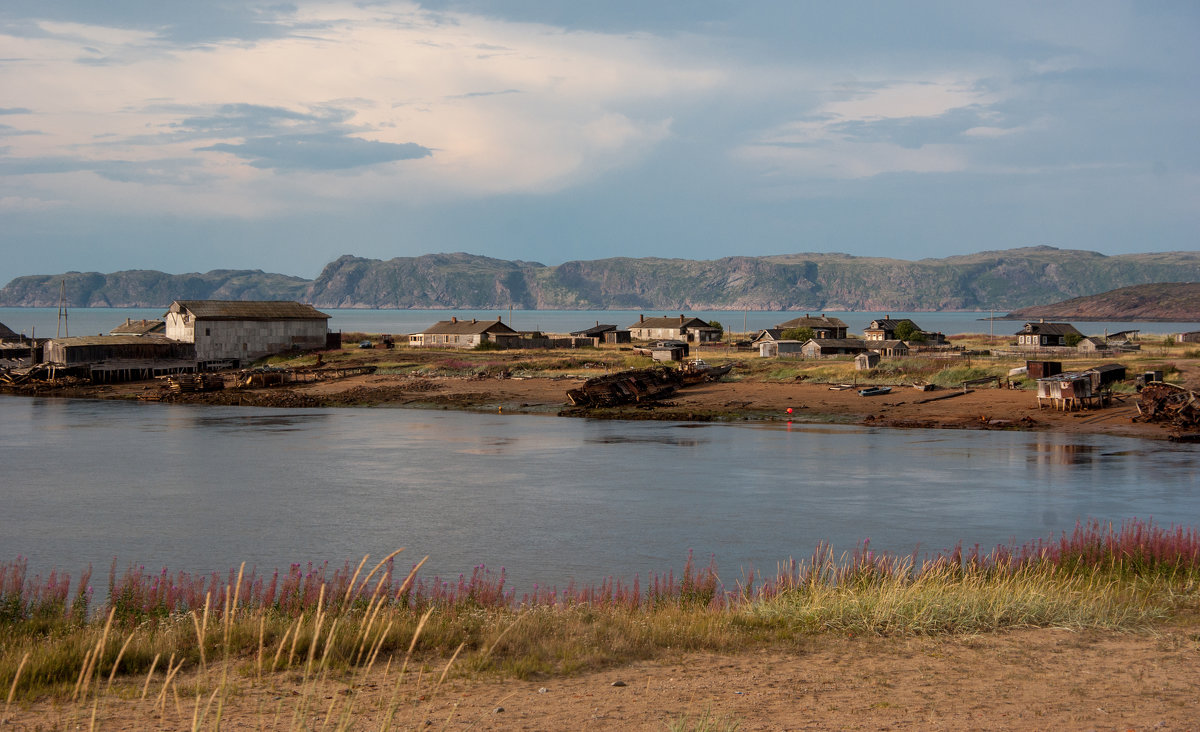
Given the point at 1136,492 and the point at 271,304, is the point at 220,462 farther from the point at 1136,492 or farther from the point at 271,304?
the point at 271,304

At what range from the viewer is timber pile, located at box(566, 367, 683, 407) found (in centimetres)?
5941

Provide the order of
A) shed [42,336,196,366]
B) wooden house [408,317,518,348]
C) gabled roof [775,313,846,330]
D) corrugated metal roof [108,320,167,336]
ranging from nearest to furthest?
shed [42,336,196,366] → corrugated metal roof [108,320,167,336] → wooden house [408,317,518,348] → gabled roof [775,313,846,330]

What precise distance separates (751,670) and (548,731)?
9.52ft

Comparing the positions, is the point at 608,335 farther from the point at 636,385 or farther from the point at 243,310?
the point at 636,385

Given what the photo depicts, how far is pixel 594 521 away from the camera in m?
27.2

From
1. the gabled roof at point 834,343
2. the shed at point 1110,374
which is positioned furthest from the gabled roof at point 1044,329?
the shed at point 1110,374

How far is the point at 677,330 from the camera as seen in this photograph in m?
113

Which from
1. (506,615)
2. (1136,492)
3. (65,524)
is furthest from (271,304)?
(506,615)

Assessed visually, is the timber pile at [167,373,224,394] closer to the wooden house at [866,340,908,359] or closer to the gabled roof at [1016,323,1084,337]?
the wooden house at [866,340,908,359]

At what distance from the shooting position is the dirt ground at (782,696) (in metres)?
8.99

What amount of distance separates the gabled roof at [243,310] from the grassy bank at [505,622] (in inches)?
2769

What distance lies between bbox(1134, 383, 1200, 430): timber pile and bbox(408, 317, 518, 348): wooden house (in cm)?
5860

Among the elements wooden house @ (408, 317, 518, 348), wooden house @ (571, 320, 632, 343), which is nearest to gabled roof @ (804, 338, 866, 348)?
wooden house @ (408, 317, 518, 348)

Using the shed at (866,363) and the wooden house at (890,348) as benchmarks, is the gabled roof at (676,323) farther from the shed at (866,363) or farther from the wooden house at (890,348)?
the shed at (866,363)
